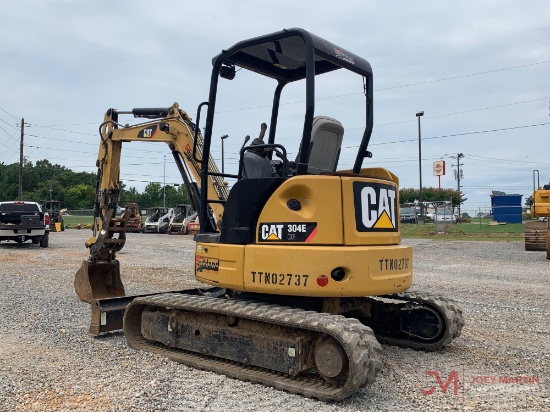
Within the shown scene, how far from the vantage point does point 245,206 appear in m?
5.39

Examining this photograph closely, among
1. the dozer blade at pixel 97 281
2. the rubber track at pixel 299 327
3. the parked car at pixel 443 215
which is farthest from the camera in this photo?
the parked car at pixel 443 215

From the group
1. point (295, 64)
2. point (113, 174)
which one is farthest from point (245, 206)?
point (113, 174)

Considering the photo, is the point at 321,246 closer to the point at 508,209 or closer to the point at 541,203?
the point at 541,203

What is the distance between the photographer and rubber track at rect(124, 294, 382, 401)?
432cm

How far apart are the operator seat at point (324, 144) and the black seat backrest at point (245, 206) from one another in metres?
0.44

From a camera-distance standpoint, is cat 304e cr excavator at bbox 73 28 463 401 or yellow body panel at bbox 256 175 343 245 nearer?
cat 304e cr excavator at bbox 73 28 463 401

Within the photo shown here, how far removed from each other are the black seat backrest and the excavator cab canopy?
14.7 inches

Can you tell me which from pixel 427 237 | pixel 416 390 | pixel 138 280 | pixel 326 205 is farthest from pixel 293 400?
pixel 427 237

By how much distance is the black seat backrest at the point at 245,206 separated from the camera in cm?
527

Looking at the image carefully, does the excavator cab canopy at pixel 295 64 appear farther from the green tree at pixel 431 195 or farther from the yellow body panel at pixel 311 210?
the green tree at pixel 431 195

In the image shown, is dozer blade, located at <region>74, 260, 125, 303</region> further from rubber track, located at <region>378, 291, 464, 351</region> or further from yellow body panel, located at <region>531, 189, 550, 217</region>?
yellow body panel, located at <region>531, 189, 550, 217</region>

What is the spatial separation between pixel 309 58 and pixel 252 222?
1.66 m

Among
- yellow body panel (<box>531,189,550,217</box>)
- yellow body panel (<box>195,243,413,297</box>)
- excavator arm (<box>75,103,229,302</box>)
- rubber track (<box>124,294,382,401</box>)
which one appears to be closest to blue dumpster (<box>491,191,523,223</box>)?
yellow body panel (<box>531,189,550,217</box>)

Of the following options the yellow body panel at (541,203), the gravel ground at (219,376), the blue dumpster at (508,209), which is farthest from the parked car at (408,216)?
the gravel ground at (219,376)
